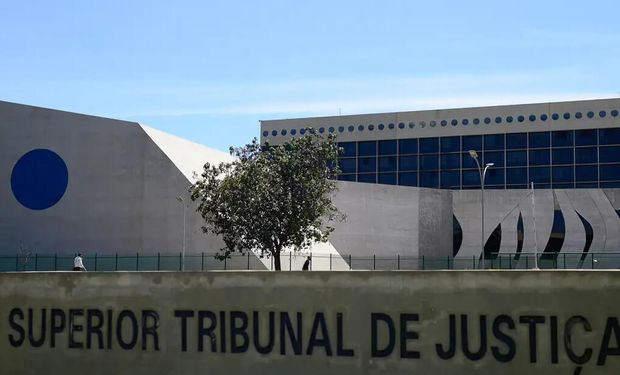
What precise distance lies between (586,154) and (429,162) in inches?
752

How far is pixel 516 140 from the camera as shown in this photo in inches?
4048

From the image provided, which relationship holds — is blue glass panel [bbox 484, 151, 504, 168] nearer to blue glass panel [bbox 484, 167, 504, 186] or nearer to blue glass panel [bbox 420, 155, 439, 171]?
blue glass panel [bbox 484, 167, 504, 186]

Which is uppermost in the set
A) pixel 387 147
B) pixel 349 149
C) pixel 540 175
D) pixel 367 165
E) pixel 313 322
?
pixel 387 147

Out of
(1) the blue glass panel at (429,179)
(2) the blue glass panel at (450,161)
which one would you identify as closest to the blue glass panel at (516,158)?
(2) the blue glass panel at (450,161)

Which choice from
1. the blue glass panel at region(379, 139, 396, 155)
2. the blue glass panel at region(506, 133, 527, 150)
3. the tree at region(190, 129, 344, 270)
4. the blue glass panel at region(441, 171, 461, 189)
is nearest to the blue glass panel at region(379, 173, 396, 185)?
the blue glass panel at region(379, 139, 396, 155)

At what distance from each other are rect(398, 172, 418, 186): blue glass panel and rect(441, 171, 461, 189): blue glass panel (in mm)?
3455

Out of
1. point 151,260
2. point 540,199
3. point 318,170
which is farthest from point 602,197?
point 151,260

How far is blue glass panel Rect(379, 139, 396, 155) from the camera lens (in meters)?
107

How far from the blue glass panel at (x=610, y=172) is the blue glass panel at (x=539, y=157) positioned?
21.7 ft

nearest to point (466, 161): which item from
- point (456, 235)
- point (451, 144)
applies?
point (451, 144)

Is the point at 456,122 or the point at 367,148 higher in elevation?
the point at 456,122

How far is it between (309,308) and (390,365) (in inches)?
77.7

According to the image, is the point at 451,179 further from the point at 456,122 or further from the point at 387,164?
the point at 387,164

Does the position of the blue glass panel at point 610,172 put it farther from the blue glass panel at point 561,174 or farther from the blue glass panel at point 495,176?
the blue glass panel at point 495,176
